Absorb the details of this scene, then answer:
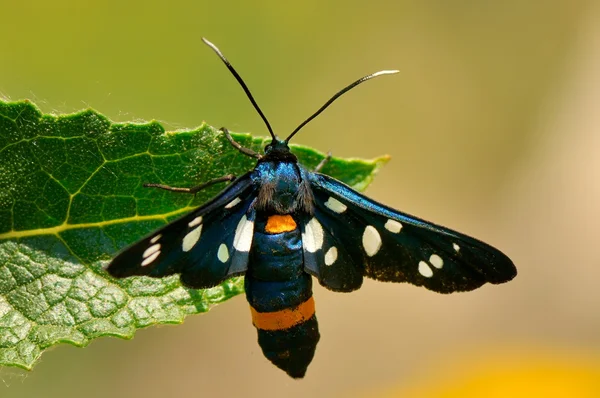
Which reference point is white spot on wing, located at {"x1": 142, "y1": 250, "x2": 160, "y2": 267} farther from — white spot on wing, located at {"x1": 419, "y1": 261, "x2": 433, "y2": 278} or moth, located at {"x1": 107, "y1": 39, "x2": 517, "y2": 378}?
white spot on wing, located at {"x1": 419, "y1": 261, "x2": 433, "y2": 278}

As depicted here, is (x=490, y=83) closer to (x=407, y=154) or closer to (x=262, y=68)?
(x=407, y=154)

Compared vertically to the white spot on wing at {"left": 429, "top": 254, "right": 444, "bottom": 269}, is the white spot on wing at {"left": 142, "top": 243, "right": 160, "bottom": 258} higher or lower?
lower

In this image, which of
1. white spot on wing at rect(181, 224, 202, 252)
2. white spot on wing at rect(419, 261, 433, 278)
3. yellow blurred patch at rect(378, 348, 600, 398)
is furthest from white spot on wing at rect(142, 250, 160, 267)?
yellow blurred patch at rect(378, 348, 600, 398)

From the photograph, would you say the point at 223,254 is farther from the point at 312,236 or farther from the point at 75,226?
the point at 75,226

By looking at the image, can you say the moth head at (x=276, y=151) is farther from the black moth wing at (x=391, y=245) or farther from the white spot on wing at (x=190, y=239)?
the white spot on wing at (x=190, y=239)

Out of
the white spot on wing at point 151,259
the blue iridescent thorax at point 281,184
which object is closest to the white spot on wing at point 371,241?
the blue iridescent thorax at point 281,184

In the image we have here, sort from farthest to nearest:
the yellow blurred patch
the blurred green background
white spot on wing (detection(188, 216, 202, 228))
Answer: the blurred green background < the yellow blurred patch < white spot on wing (detection(188, 216, 202, 228))
